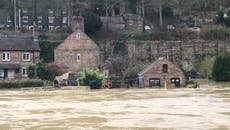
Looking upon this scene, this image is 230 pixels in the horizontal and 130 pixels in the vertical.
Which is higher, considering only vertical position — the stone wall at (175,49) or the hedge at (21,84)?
the stone wall at (175,49)

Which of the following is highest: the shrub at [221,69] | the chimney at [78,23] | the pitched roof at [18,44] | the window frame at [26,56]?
the chimney at [78,23]

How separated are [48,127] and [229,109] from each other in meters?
11.8

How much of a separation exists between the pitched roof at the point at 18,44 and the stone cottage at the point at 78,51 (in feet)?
11.6

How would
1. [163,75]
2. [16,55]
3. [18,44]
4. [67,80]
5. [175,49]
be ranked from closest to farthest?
[67,80]
[163,75]
[16,55]
[18,44]
[175,49]

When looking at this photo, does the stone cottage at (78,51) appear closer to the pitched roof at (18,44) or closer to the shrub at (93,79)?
the pitched roof at (18,44)

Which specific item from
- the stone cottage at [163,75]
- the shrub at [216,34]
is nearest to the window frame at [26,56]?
the stone cottage at [163,75]

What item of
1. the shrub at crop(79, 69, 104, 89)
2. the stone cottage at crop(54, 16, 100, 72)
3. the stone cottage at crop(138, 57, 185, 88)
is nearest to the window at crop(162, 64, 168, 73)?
the stone cottage at crop(138, 57, 185, 88)

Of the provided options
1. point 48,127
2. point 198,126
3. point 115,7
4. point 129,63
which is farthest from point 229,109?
point 115,7

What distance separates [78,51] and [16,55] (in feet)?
27.8

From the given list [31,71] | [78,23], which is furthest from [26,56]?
[78,23]

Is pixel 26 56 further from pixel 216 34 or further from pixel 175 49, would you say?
pixel 216 34

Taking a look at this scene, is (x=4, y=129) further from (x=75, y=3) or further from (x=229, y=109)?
(x=75, y=3)

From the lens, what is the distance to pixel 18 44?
75500mm

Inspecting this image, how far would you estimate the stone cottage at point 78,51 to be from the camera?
245ft
